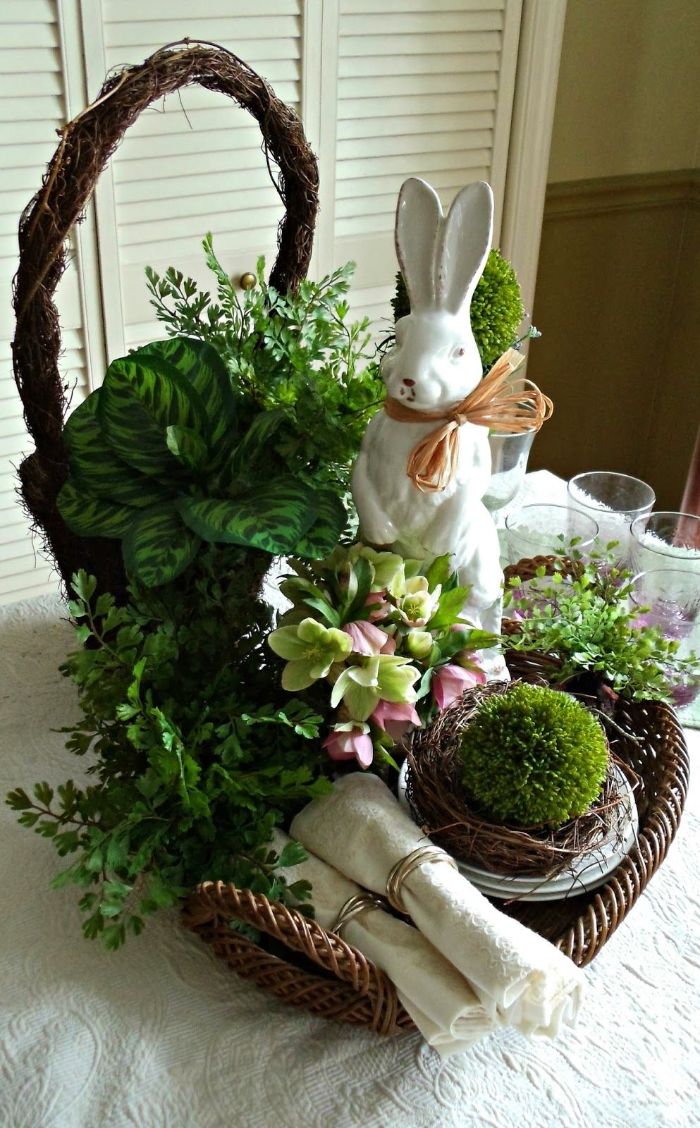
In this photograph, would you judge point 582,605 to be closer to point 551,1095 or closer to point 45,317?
point 551,1095

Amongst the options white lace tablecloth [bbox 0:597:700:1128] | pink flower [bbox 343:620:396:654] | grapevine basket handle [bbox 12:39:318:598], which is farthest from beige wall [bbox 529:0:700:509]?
white lace tablecloth [bbox 0:597:700:1128]

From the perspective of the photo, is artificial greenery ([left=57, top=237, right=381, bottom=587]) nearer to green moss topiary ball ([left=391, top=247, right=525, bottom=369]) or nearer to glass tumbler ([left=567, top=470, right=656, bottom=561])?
green moss topiary ball ([left=391, top=247, right=525, bottom=369])

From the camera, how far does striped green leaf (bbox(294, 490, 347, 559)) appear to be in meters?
0.76

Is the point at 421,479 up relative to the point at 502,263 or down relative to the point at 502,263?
down

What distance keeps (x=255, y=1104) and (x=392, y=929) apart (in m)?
0.13

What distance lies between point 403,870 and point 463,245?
444mm

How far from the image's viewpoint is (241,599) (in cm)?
79

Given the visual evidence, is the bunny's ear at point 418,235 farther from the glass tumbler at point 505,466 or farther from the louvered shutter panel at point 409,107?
the louvered shutter panel at point 409,107

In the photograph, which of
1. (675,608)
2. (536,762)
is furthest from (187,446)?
(675,608)

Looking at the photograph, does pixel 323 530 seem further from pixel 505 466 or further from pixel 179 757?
pixel 505 466

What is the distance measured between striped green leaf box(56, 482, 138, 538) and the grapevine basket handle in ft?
0.18

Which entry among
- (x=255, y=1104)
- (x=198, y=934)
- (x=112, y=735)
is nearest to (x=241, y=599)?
(x=112, y=735)

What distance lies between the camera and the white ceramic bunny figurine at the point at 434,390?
0.74m

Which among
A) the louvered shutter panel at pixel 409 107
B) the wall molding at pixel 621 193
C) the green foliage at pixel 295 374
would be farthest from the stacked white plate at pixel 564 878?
the wall molding at pixel 621 193
